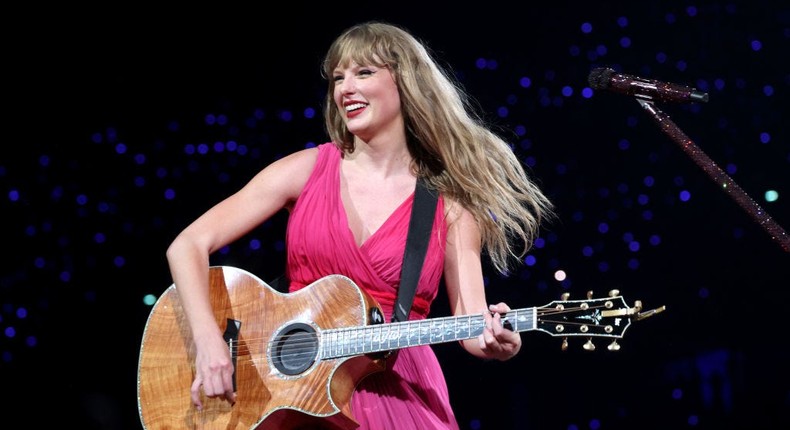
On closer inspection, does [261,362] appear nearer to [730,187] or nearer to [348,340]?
[348,340]

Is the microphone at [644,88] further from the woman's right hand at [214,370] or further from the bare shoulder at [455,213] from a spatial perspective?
the woman's right hand at [214,370]

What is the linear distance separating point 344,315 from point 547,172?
267 centimetres

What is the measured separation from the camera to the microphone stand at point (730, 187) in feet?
9.43

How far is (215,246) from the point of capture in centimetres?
325

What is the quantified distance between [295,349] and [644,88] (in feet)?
4.39

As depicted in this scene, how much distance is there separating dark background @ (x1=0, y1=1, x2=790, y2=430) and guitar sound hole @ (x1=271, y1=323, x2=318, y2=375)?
2.32 meters

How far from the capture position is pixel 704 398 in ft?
17.4

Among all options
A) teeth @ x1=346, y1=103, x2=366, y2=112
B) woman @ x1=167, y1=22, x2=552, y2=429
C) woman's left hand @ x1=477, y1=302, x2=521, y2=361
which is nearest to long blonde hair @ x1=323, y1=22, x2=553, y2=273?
woman @ x1=167, y1=22, x2=552, y2=429

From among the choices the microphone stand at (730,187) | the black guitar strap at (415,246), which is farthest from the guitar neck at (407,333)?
the microphone stand at (730,187)

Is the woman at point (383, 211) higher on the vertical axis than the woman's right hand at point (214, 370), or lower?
higher

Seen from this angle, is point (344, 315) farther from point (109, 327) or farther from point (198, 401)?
point (109, 327)

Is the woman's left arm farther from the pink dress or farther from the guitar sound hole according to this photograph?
the guitar sound hole

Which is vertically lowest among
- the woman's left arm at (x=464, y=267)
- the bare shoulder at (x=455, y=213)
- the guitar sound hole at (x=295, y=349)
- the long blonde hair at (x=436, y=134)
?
the guitar sound hole at (x=295, y=349)

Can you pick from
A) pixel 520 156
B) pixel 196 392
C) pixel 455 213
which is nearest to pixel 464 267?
pixel 455 213
